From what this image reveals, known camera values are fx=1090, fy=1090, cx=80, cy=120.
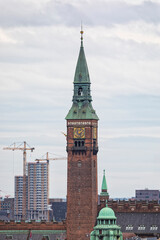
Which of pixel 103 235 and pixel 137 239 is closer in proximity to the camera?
pixel 103 235

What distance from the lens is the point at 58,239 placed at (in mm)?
199000

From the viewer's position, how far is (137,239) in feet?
599

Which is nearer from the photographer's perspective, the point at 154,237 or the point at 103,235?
the point at 103,235

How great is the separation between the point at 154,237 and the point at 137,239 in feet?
45.3

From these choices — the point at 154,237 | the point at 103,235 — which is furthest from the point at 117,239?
the point at 154,237

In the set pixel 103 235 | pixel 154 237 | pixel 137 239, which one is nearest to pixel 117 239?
pixel 103 235

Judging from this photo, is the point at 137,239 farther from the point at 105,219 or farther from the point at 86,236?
the point at 105,219

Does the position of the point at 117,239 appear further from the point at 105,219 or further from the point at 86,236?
the point at 86,236

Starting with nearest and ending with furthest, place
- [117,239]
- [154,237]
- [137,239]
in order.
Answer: [117,239]
[137,239]
[154,237]

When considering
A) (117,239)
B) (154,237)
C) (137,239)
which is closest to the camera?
(117,239)

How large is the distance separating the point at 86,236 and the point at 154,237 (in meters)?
12.8

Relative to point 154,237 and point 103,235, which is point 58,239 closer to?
point 154,237

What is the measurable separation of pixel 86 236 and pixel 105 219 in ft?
157

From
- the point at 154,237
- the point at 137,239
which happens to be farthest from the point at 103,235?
the point at 154,237
